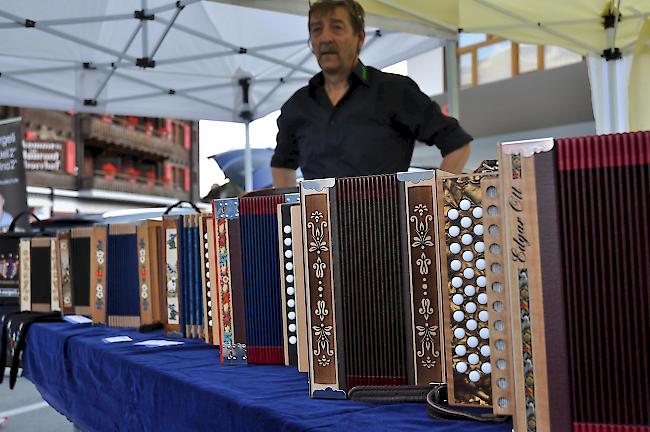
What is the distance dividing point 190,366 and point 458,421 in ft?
1.73

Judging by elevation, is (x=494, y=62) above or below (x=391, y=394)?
above

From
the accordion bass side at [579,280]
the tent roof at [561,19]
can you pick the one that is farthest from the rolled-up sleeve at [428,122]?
the tent roof at [561,19]

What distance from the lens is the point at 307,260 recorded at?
88 centimetres

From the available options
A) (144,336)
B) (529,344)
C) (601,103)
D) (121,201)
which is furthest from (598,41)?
(121,201)

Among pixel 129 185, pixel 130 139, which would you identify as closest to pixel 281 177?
pixel 129 185

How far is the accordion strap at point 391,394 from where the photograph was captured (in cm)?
81

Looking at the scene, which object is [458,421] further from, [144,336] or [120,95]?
[120,95]

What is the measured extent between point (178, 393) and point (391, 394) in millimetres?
347

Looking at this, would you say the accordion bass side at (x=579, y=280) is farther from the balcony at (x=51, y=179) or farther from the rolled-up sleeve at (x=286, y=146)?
the balcony at (x=51, y=179)

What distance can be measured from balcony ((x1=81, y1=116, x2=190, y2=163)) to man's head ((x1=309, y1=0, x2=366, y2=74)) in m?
22.2

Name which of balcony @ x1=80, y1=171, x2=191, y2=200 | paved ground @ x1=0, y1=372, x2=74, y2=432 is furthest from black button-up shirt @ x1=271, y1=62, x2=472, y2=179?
balcony @ x1=80, y1=171, x2=191, y2=200

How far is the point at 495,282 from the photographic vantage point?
727 millimetres

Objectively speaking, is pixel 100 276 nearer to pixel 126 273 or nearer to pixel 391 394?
pixel 126 273

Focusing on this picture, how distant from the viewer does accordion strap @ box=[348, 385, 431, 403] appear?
2.66 ft
